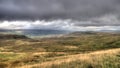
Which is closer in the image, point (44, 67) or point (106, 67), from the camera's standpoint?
point (106, 67)

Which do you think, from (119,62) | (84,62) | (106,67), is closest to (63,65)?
(84,62)

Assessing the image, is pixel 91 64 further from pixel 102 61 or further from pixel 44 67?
pixel 44 67

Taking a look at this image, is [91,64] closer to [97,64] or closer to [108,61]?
[97,64]

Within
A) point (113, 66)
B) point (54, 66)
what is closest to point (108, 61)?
point (113, 66)

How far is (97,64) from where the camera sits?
18219mm

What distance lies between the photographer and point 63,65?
61.0 feet

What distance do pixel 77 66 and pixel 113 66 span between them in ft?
10.6

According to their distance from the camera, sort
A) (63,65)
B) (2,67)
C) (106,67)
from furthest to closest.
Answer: (2,67)
(63,65)
(106,67)

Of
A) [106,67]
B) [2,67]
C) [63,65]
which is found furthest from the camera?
[2,67]

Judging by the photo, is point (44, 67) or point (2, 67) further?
point (2, 67)

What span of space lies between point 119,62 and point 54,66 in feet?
20.6

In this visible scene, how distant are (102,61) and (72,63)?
3.06 meters

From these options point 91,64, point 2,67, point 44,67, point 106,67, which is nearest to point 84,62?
point 91,64

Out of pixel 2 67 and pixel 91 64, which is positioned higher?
pixel 91 64
